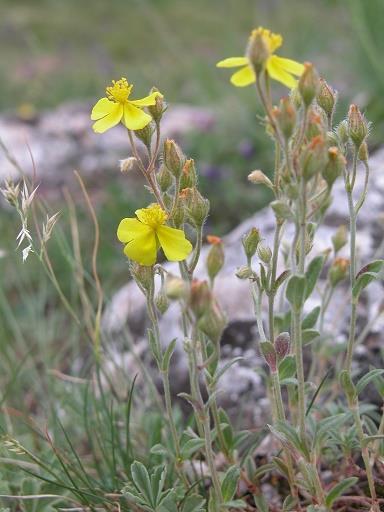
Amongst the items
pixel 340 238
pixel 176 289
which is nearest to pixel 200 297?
pixel 176 289

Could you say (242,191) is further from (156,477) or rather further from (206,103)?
(156,477)

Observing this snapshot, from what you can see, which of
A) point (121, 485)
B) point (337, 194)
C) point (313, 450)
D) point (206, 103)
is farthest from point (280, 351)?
point (206, 103)

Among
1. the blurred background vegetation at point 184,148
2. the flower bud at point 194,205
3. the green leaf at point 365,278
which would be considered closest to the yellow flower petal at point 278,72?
the flower bud at point 194,205

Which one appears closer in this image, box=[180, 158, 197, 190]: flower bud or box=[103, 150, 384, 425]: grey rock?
box=[180, 158, 197, 190]: flower bud

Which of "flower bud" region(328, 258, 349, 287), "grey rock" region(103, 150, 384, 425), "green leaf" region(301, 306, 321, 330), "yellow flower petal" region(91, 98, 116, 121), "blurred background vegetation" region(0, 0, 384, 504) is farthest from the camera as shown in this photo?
"blurred background vegetation" region(0, 0, 384, 504)

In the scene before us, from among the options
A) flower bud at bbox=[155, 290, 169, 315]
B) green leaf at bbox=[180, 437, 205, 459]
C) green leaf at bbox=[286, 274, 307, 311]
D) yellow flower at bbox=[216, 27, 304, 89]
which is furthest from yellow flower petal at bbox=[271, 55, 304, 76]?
green leaf at bbox=[180, 437, 205, 459]

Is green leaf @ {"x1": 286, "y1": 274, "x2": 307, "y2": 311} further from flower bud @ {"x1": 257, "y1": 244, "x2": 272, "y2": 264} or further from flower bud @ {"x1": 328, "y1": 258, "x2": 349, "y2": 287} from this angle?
flower bud @ {"x1": 328, "y1": 258, "x2": 349, "y2": 287}
